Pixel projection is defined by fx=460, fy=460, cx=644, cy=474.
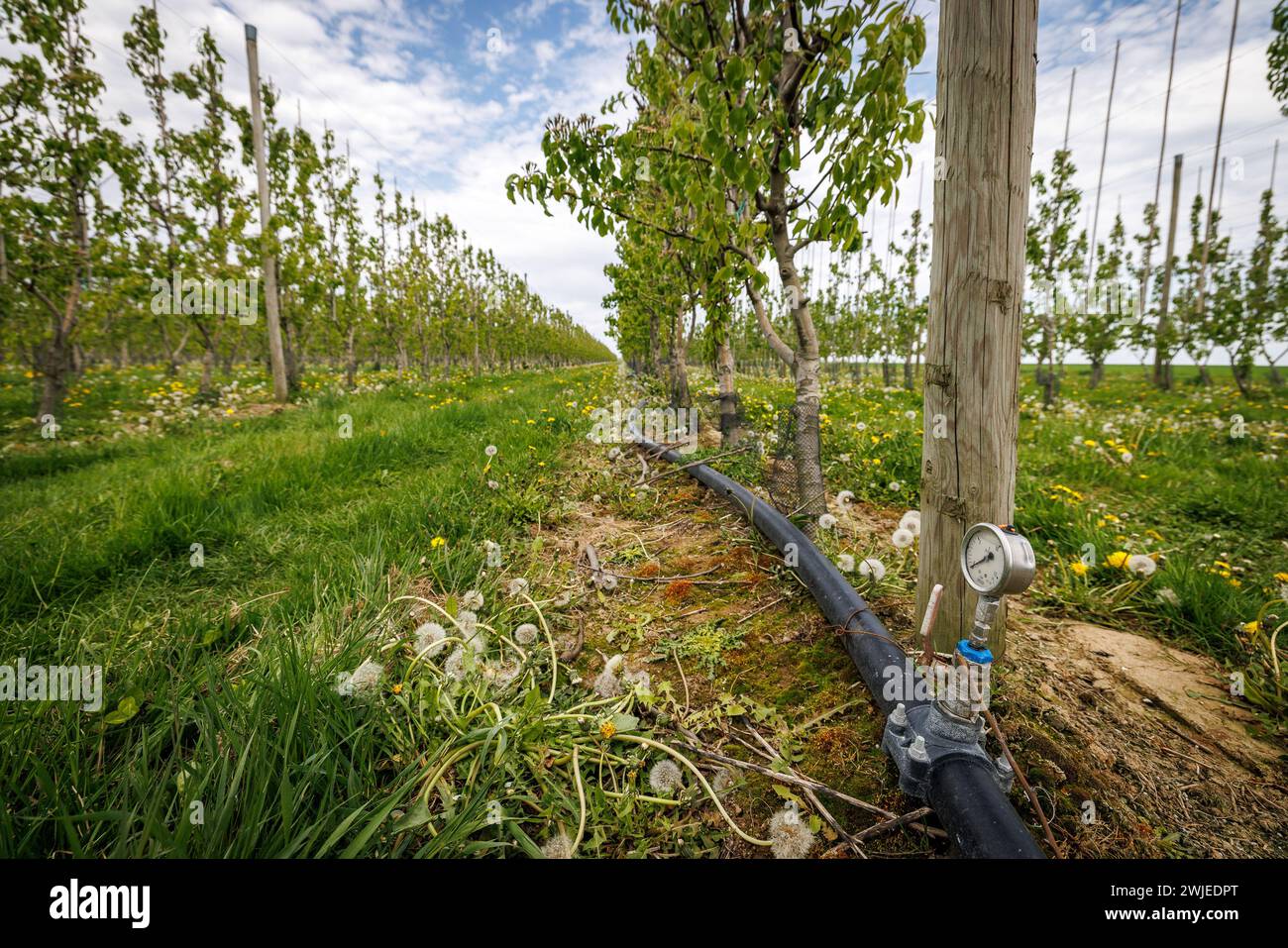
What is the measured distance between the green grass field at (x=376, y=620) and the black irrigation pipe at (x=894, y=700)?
27cm

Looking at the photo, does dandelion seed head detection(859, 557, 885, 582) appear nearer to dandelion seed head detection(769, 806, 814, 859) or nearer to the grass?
dandelion seed head detection(769, 806, 814, 859)

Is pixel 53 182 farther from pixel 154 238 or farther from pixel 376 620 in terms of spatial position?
pixel 376 620

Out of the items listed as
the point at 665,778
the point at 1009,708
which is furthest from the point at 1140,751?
the point at 665,778

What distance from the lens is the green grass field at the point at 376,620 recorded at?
4.57 feet

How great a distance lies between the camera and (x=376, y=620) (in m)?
2.32

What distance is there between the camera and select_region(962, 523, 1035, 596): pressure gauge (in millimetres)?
1417

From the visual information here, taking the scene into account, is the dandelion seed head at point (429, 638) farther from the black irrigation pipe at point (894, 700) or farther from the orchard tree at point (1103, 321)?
the orchard tree at point (1103, 321)

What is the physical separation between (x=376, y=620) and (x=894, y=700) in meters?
2.39

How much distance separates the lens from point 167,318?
59.2ft

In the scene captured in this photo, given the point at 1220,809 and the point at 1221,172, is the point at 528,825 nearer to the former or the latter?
the point at 1220,809

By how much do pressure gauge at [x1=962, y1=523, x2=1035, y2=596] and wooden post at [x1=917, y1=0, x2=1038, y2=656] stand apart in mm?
477

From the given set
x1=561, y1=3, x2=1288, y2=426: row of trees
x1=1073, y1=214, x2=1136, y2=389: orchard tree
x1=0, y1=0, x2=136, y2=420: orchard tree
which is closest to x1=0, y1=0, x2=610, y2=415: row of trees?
x1=0, y1=0, x2=136, y2=420: orchard tree
